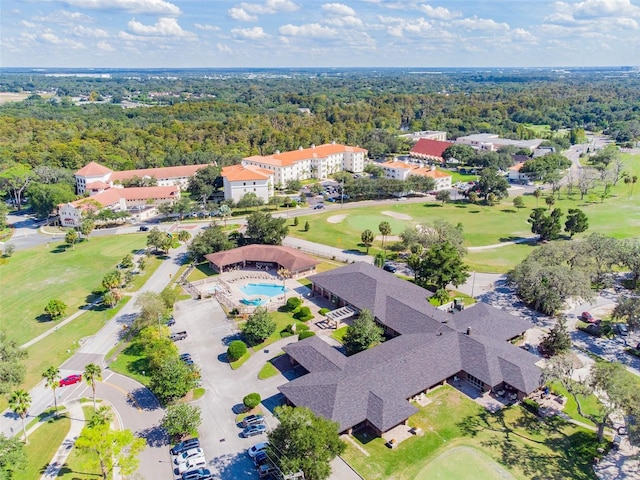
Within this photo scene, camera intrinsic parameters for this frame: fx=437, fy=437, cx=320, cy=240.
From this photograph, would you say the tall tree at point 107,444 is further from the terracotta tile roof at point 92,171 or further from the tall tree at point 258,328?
the terracotta tile roof at point 92,171

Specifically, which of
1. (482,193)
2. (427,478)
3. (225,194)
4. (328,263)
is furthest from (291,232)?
(427,478)

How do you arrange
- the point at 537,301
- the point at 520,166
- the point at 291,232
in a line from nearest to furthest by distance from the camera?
the point at 537,301
the point at 291,232
the point at 520,166

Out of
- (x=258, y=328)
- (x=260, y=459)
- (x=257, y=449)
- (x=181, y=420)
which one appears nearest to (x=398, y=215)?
(x=258, y=328)

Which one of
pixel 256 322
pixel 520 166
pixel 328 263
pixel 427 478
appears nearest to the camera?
pixel 427 478

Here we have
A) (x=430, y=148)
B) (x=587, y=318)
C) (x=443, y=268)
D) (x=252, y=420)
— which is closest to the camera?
(x=252, y=420)

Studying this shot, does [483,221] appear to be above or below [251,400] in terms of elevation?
above

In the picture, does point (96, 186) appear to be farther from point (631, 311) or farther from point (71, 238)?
point (631, 311)

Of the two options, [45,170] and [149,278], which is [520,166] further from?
[45,170]

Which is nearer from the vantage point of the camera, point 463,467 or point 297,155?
point 463,467
